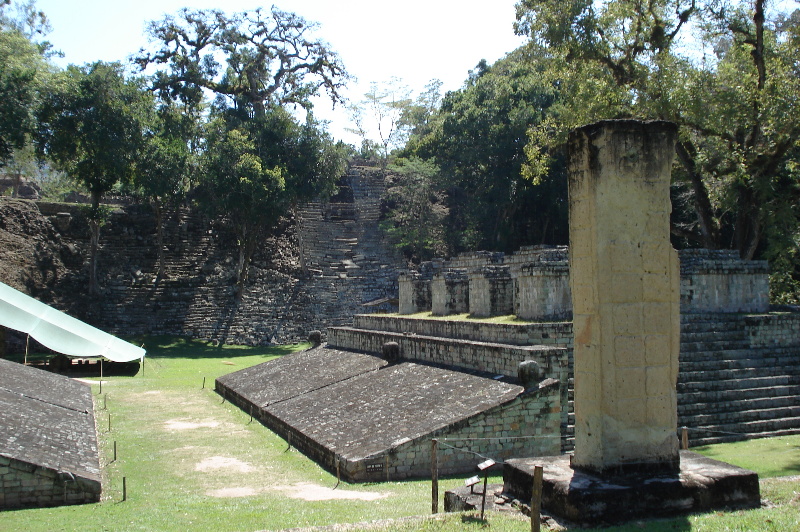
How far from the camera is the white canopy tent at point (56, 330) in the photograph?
2069 cm

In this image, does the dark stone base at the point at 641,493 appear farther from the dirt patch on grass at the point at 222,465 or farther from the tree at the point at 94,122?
the tree at the point at 94,122

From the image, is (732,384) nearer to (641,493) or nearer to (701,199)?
(701,199)

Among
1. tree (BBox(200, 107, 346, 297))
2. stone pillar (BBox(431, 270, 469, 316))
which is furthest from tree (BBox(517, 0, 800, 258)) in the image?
tree (BBox(200, 107, 346, 297))

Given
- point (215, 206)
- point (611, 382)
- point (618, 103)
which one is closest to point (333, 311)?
point (215, 206)

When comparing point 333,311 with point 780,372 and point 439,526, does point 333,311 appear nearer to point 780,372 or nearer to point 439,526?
point 780,372

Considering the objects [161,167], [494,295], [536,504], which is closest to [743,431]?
[494,295]

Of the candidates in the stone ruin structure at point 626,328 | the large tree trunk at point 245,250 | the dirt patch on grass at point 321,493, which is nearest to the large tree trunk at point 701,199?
the stone ruin structure at point 626,328

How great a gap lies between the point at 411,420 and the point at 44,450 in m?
5.38

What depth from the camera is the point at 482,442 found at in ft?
35.6

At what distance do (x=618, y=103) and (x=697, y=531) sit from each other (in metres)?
16.8

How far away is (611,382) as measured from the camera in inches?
263

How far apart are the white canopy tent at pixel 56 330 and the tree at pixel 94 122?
7574 mm

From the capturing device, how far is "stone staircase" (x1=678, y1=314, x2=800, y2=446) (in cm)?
1305

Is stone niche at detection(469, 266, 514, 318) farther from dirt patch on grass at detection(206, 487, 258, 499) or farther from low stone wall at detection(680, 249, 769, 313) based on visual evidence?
dirt patch on grass at detection(206, 487, 258, 499)
